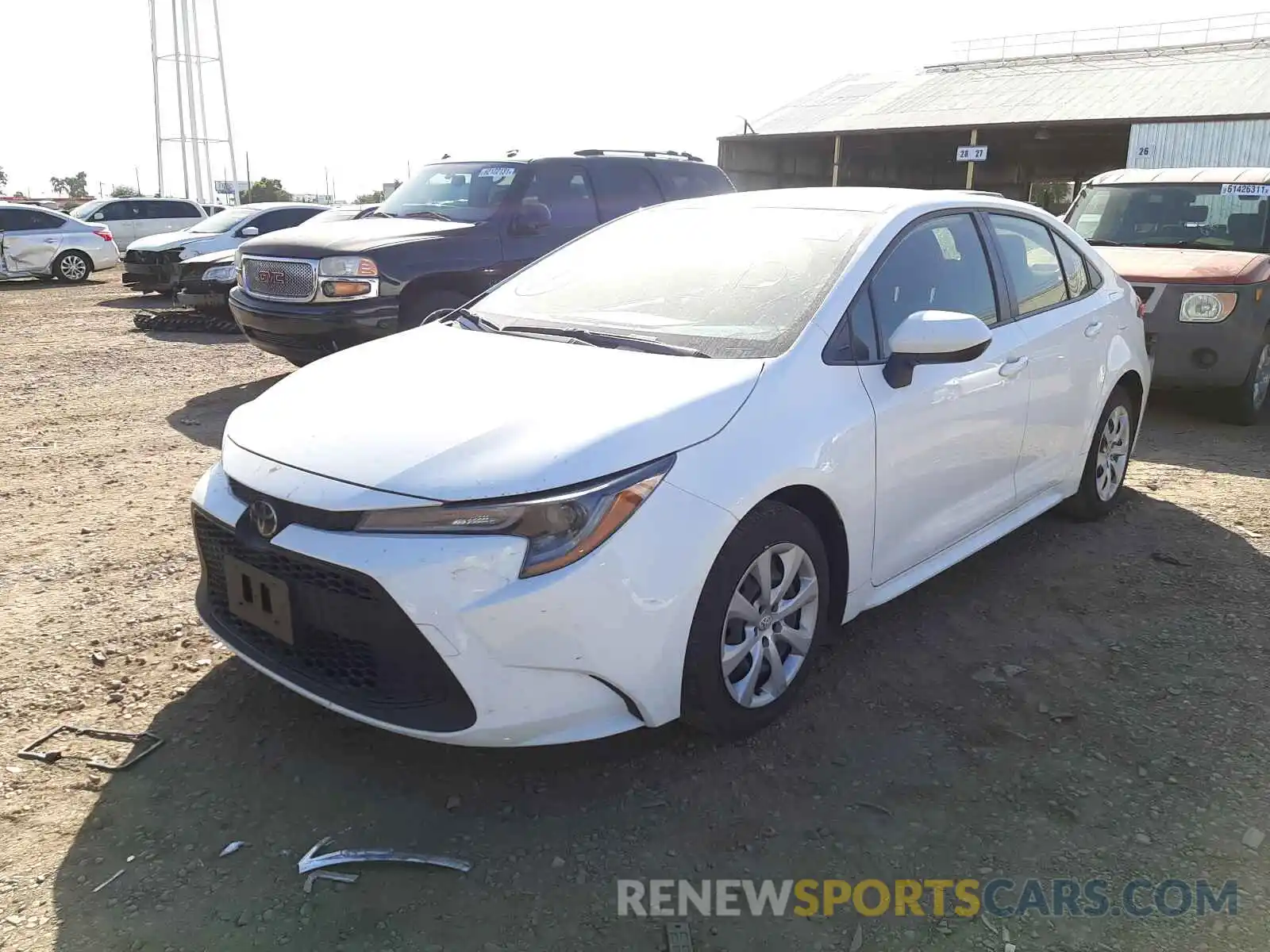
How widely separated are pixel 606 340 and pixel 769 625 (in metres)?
1.07

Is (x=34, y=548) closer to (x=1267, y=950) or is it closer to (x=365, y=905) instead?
(x=365, y=905)

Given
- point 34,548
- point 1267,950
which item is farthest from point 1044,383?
point 34,548

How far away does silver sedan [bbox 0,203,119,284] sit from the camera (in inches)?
681

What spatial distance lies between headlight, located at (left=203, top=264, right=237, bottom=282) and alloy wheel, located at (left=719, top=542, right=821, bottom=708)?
32.9 feet

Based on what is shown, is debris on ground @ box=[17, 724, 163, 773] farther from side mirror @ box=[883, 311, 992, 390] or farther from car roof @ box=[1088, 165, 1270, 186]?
car roof @ box=[1088, 165, 1270, 186]

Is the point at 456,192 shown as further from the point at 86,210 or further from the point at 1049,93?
the point at 1049,93

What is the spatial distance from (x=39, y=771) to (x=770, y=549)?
2.16 metres

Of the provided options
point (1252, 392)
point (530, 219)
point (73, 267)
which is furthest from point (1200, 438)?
point (73, 267)

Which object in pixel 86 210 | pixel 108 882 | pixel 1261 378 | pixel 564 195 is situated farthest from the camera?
pixel 86 210

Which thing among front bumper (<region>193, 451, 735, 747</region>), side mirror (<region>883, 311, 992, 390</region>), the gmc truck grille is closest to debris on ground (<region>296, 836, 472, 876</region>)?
front bumper (<region>193, 451, 735, 747</region>)

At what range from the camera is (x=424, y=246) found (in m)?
7.20

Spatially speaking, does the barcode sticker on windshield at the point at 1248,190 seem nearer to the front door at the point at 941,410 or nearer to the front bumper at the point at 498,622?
the front door at the point at 941,410

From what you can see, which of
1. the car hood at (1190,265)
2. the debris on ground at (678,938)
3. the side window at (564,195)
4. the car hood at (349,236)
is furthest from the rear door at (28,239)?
the debris on ground at (678,938)

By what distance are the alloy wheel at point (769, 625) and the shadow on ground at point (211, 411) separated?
4445mm
